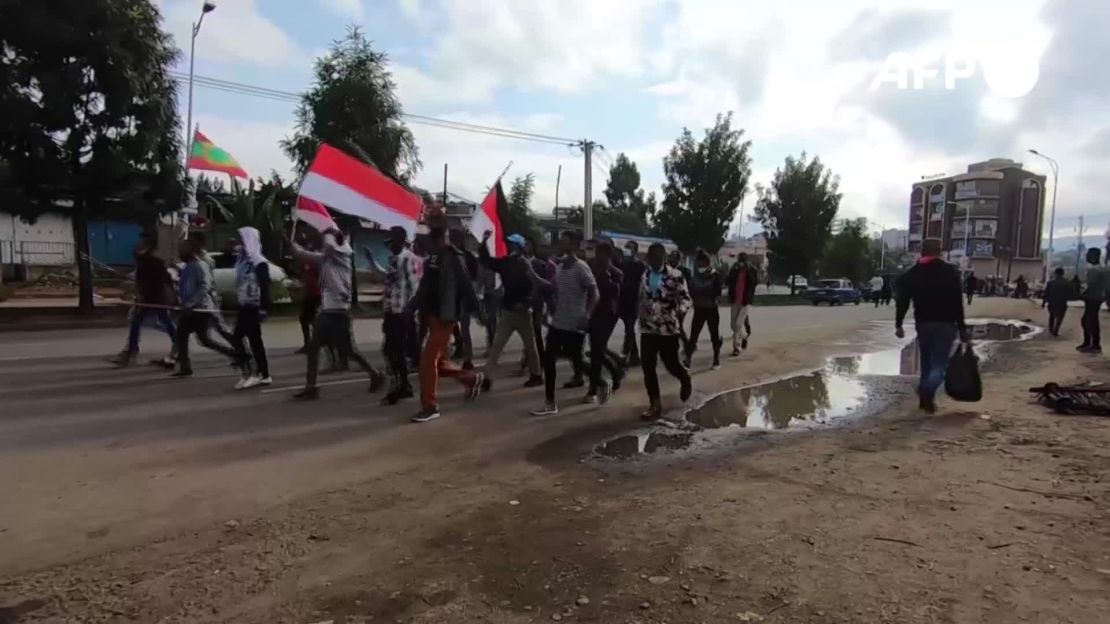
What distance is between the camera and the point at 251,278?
8.20 metres

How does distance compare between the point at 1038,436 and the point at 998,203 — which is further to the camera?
the point at 998,203

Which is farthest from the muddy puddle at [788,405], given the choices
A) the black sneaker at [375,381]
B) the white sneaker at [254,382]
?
the white sneaker at [254,382]

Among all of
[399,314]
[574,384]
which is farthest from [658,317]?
[399,314]

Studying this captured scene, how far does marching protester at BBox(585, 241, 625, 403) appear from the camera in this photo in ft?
26.0

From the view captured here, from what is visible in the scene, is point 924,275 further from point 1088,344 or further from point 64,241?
point 64,241

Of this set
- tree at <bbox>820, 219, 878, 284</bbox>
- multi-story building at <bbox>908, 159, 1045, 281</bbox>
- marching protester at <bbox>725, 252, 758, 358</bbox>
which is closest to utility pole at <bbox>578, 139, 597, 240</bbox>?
marching protester at <bbox>725, 252, 758, 358</bbox>

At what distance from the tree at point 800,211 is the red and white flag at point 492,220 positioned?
35.6 meters

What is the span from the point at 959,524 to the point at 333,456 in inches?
164

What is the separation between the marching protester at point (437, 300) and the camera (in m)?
6.84

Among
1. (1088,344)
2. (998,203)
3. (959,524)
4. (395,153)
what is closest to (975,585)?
(959,524)

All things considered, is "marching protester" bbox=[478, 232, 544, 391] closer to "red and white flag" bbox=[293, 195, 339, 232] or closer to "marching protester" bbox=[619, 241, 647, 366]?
"marching protester" bbox=[619, 241, 647, 366]

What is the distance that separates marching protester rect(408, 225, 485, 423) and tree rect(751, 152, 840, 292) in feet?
127

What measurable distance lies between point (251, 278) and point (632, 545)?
5858mm

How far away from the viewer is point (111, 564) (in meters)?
3.67
